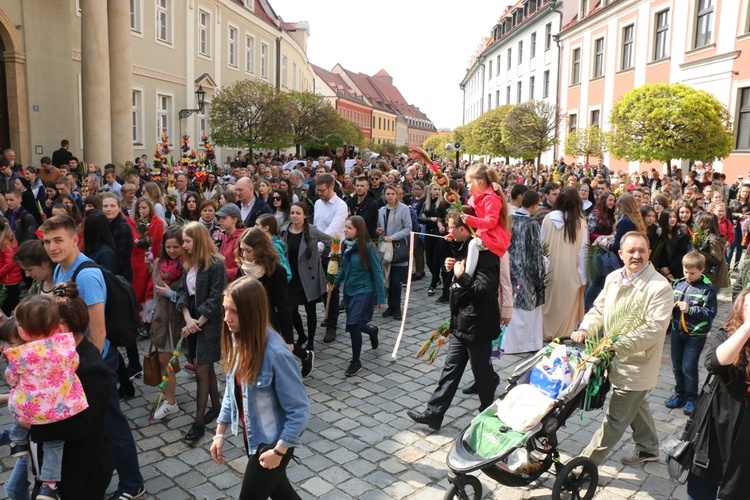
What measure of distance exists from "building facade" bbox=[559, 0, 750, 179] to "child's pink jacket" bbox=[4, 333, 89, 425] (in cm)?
2236

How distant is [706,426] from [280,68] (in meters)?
35.2

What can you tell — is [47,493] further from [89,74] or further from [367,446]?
[89,74]

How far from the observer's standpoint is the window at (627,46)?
29.3 m

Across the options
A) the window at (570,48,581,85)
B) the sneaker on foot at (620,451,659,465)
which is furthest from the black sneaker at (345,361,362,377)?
the window at (570,48,581,85)

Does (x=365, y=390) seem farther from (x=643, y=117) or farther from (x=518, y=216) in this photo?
(x=643, y=117)

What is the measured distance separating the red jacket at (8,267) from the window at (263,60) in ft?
91.6

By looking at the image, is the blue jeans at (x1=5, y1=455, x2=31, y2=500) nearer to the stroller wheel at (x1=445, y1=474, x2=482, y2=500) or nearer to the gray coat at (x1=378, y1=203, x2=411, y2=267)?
the stroller wheel at (x1=445, y1=474, x2=482, y2=500)

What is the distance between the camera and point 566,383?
393 cm

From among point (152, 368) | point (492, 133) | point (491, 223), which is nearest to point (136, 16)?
point (152, 368)

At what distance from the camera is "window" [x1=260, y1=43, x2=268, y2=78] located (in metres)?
32.6

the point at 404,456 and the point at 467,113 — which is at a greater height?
the point at 467,113

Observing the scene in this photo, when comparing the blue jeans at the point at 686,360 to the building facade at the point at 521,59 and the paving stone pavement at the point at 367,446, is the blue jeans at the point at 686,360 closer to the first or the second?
the paving stone pavement at the point at 367,446

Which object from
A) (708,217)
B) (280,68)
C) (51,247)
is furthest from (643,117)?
(280,68)

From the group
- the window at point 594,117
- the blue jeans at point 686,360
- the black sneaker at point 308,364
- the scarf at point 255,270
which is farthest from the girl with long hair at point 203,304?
the window at point 594,117
